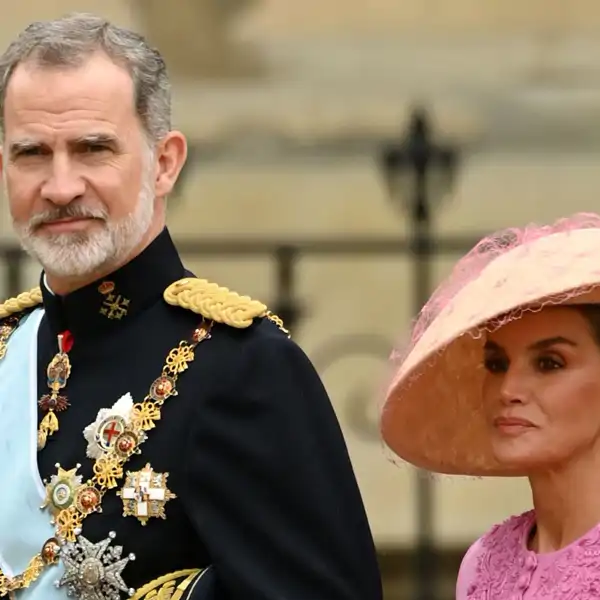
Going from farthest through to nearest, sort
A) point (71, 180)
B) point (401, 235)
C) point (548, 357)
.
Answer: point (401, 235) < point (71, 180) < point (548, 357)

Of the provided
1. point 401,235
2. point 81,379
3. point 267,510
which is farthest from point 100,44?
point 401,235

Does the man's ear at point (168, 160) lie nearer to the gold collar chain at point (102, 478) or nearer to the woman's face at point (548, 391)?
the gold collar chain at point (102, 478)

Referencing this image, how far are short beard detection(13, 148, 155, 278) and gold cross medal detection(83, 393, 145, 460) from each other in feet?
0.77

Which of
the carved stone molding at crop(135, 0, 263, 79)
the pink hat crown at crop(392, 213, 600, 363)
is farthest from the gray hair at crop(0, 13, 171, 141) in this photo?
the carved stone molding at crop(135, 0, 263, 79)

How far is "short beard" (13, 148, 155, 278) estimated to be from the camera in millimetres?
3793

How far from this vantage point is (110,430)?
3.82 metres

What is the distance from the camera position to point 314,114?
8406mm

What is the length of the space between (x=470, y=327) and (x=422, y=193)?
3.97 metres

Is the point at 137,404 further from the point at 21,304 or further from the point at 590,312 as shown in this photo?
the point at 590,312

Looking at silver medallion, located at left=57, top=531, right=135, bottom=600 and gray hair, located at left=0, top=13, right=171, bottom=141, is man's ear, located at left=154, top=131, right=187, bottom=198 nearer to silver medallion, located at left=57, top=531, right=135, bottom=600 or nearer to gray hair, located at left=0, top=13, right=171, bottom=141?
gray hair, located at left=0, top=13, right=171, bottom=141

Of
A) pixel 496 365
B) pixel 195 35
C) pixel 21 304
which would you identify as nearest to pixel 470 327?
pixel 496 365

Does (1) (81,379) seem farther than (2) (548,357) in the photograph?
Yes

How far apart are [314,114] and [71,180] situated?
4682 mm

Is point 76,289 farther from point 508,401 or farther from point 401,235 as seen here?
point 401,235
